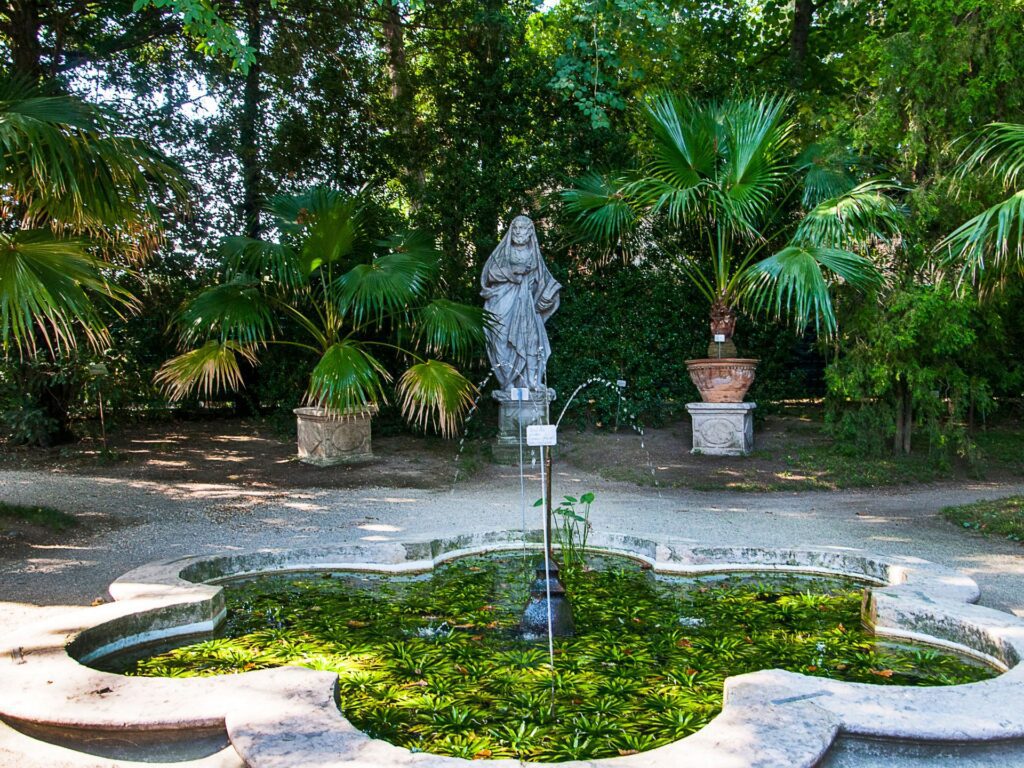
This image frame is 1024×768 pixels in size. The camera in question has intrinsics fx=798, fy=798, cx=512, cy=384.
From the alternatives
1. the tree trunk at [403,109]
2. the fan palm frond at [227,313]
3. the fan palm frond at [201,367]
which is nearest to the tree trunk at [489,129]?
the tree trunk at [403,109]

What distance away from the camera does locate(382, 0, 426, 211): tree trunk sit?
1159 cm

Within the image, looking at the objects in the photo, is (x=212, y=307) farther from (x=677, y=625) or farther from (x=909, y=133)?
(x=909, y=133)

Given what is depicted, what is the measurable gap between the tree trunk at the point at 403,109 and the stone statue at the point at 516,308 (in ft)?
7.87

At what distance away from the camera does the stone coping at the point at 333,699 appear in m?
2.15

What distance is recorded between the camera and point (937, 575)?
4004 millimetres

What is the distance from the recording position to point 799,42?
39.8ft

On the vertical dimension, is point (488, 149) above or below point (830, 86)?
below

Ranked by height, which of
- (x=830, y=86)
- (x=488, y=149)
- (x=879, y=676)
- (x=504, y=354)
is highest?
(x=830, y=86)

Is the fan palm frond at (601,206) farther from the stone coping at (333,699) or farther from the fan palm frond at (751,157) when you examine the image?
the stone coping at (333,699)

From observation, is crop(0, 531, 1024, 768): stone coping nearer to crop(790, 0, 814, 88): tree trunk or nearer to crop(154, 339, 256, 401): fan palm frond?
crop(154, 339, 256, 401): fan palm frond

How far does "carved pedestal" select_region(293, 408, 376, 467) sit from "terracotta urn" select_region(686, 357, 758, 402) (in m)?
3.80

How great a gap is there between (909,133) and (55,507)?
8.60 m

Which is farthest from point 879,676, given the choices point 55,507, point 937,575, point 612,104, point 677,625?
point 612,104

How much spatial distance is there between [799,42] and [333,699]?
12.4 metres
